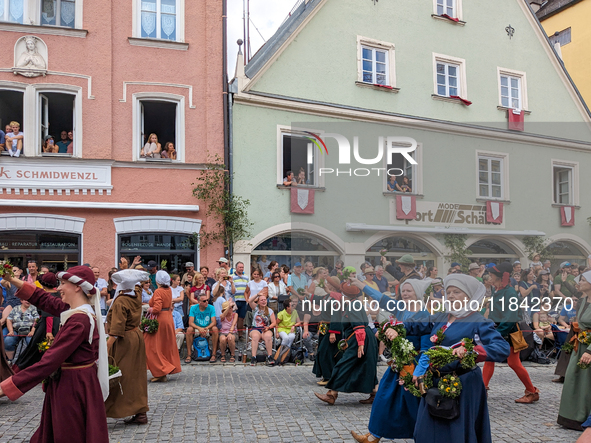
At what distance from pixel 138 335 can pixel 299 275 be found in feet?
25.6

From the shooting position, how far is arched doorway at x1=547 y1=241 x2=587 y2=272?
36.6 ft

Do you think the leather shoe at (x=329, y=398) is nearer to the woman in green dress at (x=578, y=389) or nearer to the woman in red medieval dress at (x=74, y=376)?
the woman in green dress at (x=578, y=389)

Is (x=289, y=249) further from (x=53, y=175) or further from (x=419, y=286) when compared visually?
(x=419, y=286)

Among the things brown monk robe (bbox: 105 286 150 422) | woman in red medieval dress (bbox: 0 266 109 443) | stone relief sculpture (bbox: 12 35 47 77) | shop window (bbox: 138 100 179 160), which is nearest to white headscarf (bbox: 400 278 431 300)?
woman in red medieval dress (bbox: 0 266 109 443)

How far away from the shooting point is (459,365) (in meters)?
4.61

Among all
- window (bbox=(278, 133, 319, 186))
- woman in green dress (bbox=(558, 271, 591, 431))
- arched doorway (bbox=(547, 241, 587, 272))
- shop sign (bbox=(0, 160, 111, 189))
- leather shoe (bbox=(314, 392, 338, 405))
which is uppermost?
window (bbox=(278, 133, 319, 186))

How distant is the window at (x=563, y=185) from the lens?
1071 centimetres

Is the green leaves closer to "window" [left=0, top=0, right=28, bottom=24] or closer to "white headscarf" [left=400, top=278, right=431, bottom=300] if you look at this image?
"window" [left=0, top=0, right=28, bottom=24]

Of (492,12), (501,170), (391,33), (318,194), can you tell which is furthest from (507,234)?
(492,12)

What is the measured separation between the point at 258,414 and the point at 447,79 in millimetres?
14021

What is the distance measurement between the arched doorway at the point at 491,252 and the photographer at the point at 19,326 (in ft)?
24.1

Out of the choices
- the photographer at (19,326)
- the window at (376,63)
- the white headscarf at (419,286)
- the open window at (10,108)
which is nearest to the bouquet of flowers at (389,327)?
the white headscarf at (419,286)

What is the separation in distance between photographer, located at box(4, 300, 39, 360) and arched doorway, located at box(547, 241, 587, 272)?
927 cm

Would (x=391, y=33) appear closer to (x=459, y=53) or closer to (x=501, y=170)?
(x=459, y=53)
